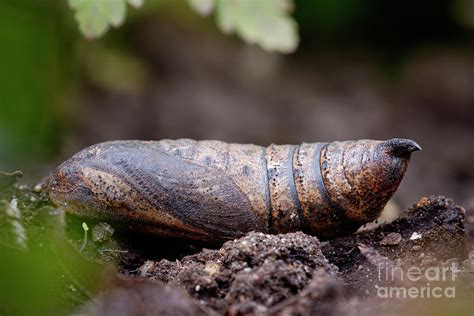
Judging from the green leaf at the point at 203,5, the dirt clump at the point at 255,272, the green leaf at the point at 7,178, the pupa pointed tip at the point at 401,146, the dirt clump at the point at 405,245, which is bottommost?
the dirt clump at the point at 255,272

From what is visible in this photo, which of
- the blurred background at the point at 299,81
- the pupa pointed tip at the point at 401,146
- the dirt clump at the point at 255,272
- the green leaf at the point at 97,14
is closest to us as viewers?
the dirt clump at the point at 255,272

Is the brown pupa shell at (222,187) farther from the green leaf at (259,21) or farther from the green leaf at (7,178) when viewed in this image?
the green leaf at (259,21)

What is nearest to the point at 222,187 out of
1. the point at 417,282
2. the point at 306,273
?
the point at 306,273

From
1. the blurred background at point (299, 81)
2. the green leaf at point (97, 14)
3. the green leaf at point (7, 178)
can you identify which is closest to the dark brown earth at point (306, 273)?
the green leaf at point (7, 178)

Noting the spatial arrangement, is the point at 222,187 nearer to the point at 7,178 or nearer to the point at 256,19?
the point at 7,178

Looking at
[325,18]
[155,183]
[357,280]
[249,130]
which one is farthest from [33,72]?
[325,18]
